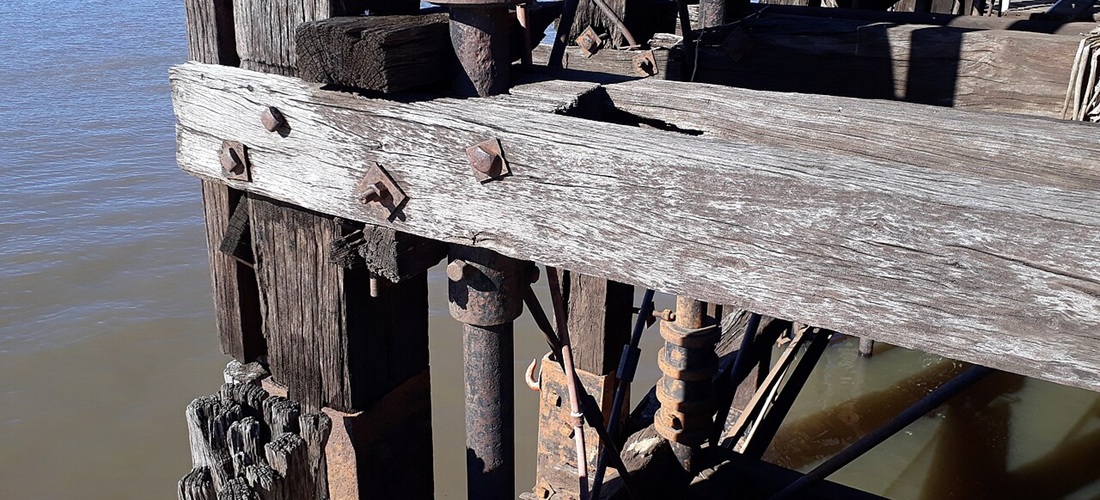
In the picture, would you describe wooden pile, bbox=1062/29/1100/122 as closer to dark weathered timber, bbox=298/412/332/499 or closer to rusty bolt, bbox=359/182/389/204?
rusty bolt, bbox=359/182/389/204

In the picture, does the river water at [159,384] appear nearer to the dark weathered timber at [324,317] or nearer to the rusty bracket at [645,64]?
the rusty bracket at [645,64]

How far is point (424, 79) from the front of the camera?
A: 169cm

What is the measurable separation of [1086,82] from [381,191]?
1.80 metres

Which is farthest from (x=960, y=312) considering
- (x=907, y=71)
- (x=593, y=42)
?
(x=593, y=42)

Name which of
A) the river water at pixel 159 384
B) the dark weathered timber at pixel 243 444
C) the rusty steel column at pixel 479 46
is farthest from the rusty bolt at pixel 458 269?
the river water at pixel 159 384

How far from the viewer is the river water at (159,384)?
6.45 meters

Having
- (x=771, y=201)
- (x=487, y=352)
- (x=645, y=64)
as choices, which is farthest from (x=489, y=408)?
(x=645, y=64)

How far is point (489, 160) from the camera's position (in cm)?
154

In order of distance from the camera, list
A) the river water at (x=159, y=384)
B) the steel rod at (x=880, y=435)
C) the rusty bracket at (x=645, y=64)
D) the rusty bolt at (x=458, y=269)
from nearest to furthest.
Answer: the rusty bolt at (x=458, y=269), the steel rod at (x=880, y=435), the rusty bracket at (x=645, y=64), the river water at (x=159, y=384)

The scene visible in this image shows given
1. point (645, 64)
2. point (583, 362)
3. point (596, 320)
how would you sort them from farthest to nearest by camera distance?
point (583, 362) → point (596, 320) → point (645, 64)

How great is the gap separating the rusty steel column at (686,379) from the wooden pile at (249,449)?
148cm

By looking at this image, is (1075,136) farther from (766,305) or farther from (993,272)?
(766,305)

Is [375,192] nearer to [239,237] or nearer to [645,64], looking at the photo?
[239,237]

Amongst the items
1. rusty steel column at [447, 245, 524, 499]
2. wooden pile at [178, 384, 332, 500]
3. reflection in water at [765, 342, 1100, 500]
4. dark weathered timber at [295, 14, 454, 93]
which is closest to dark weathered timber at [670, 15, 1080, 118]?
rusty steel column at [447, 245, 524, 499]
